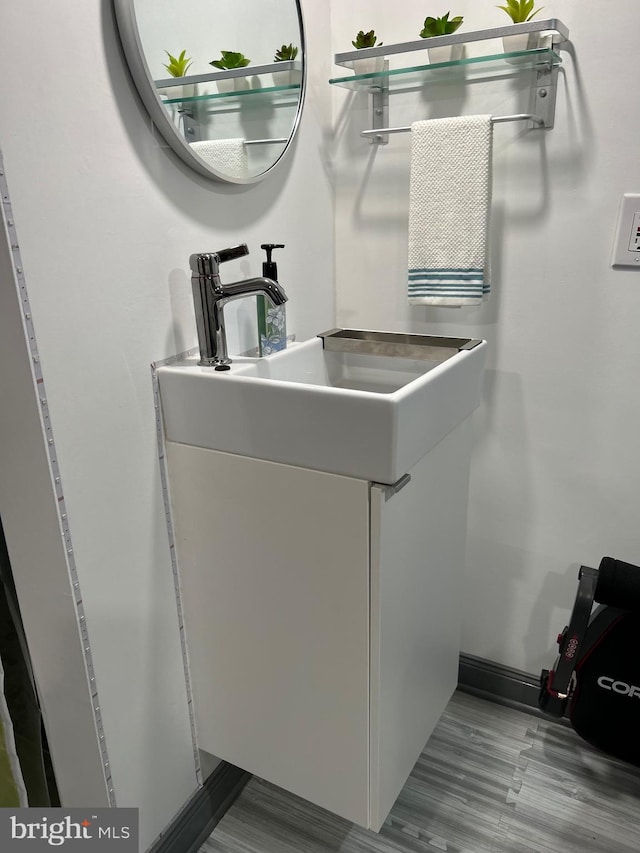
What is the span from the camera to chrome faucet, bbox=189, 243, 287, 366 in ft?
3.50

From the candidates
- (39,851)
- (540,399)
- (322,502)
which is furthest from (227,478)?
(540,399)

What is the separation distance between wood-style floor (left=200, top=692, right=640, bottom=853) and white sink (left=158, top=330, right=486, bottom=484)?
2.83 ft

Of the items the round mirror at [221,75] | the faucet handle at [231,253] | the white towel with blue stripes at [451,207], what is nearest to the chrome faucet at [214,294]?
the faucet handle at [231,253]

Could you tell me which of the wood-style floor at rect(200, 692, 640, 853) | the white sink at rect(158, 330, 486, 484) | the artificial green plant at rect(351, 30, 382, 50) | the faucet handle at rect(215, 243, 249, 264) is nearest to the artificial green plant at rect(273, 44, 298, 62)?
the artificial green plant at rect(351, 30, 382, 50)

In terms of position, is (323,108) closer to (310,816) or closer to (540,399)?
(540,399)

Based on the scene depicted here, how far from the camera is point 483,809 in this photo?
4.60 ft

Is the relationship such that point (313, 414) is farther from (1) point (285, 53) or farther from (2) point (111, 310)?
(1) point (285, 53)

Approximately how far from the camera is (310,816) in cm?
141

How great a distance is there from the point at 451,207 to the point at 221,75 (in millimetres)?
515

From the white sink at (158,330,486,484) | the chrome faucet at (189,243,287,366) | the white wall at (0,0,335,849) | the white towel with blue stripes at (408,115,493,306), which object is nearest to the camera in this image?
the white wall at (0,0,335,849)

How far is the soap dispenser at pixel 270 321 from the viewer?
123cm

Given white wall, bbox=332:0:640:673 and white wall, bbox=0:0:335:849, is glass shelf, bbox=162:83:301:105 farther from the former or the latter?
white wall, bbox=332:0:640:673

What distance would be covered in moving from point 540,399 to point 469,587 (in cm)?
55

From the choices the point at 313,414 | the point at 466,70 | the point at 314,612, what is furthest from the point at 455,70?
the point at 314,612
